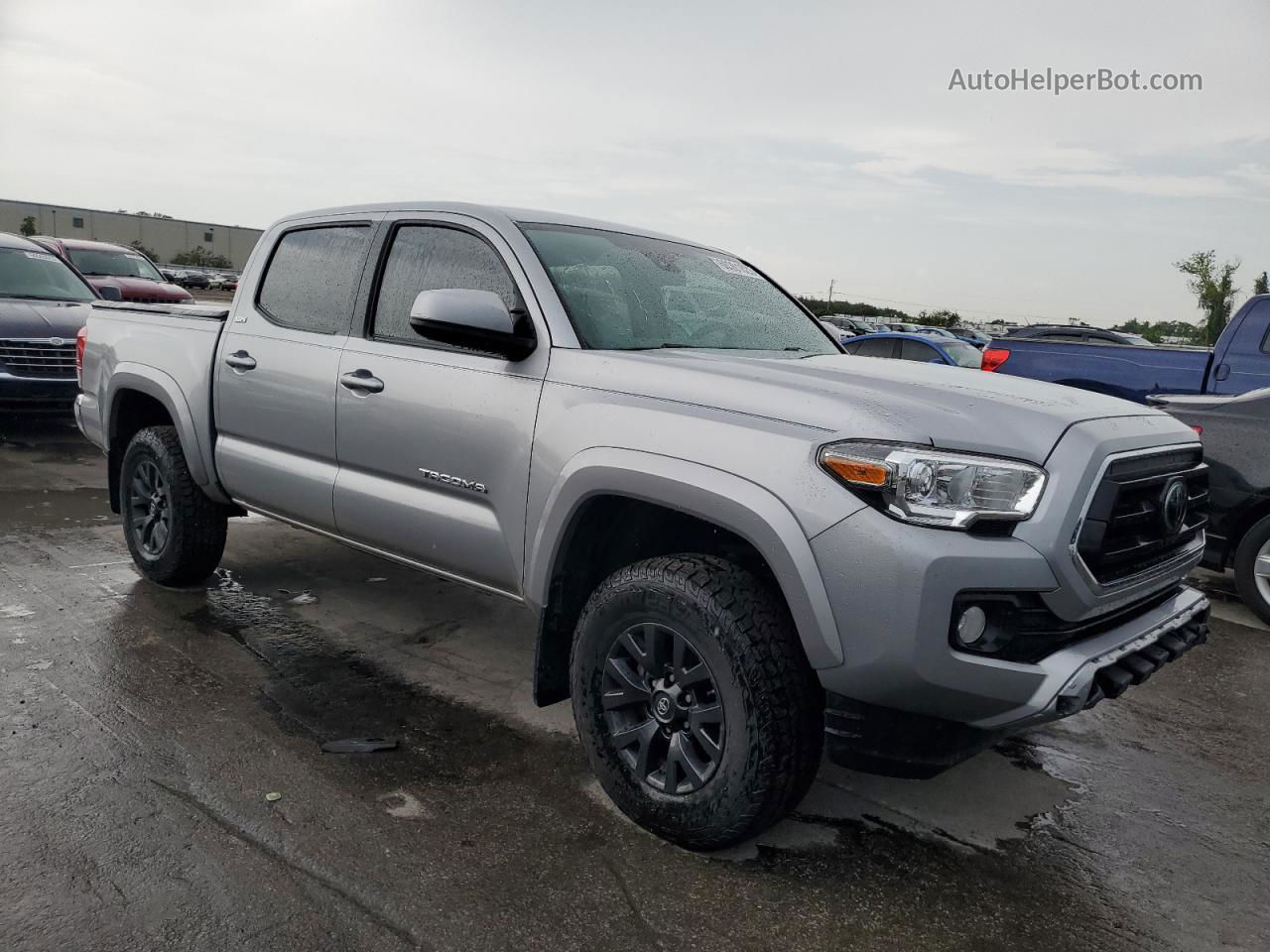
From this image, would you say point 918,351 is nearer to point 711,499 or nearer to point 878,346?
point 878,346

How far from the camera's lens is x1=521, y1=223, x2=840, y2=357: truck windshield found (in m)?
3.44

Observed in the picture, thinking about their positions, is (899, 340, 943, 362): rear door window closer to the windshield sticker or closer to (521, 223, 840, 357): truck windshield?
the windshield sticker

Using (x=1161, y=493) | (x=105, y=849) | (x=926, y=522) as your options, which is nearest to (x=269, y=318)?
(x=105, y=849)

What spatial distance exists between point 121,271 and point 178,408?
39.5 feet

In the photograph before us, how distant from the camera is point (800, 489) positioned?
8.28 ft

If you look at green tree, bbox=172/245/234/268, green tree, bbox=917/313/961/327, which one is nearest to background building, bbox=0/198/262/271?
green tree, bbox=172/245/234/268

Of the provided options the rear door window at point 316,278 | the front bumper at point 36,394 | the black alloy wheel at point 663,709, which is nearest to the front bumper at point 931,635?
the black alloy wheel at point 663,709

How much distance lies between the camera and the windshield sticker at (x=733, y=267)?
4332 millimetres

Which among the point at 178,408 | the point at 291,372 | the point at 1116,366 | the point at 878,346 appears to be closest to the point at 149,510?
the point at 178,408

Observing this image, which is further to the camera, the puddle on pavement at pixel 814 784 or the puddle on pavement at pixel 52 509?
the puddle on pavement at pixel 52 509

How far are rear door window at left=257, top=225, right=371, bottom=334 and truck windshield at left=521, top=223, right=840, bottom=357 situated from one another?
2.99 ft

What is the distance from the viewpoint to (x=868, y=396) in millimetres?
2705

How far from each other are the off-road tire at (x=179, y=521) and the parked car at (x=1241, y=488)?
5153mm

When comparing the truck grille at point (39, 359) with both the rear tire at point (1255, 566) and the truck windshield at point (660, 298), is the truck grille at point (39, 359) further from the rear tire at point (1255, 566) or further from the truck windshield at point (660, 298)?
the rear tire at point (1255, 566)
